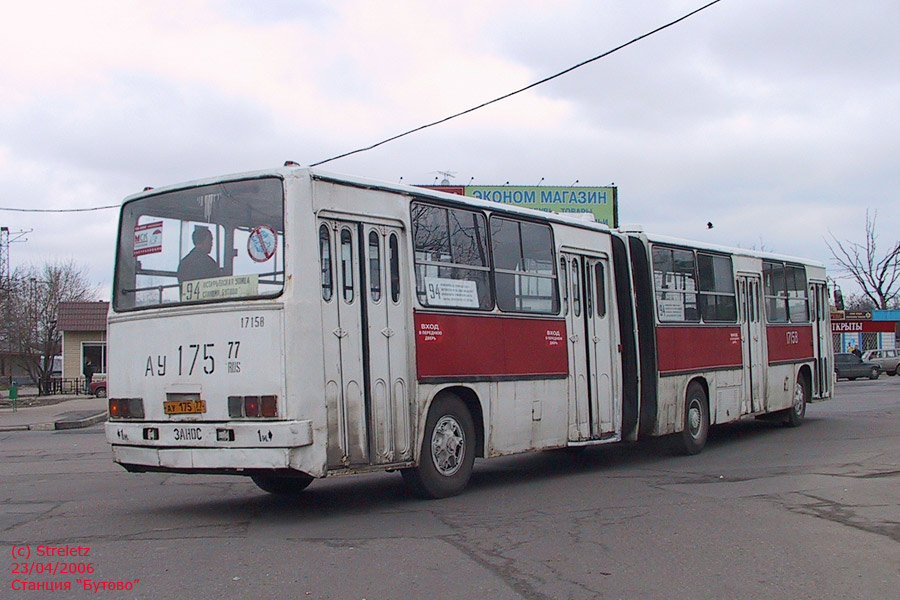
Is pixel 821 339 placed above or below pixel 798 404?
above

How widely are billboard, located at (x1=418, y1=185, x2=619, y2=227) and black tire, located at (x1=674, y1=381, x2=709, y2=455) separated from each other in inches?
1269

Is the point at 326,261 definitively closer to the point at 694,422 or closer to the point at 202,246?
the point at 202,246

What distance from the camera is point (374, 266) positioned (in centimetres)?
941

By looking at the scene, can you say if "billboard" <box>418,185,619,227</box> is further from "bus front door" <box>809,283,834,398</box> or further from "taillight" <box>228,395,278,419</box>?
"taillight" <box>228,395,278,419</box>

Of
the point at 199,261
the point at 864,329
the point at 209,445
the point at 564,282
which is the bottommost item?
the point at 209,445

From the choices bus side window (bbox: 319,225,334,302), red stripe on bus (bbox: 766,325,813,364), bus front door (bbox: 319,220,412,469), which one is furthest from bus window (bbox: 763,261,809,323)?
bus side window (bbox: 319,225,334,302)

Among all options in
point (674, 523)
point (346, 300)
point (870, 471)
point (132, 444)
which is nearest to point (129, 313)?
point (132, 444)

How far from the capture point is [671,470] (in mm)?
12789

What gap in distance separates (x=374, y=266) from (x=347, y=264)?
1.16 feet

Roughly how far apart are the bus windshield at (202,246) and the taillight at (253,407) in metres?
0.90

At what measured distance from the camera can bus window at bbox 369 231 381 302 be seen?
9344 millimetres

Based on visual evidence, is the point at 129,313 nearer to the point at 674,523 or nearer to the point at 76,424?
the point at 674,523

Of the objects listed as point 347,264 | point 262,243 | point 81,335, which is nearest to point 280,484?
point 347,264

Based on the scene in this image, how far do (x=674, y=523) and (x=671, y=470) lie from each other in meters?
4.28
